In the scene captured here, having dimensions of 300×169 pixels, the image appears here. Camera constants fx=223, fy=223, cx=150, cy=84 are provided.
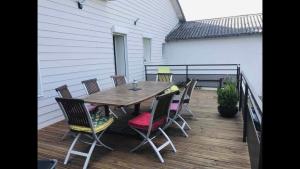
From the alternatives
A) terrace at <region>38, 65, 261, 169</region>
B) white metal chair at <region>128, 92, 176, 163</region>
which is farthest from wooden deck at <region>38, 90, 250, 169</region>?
white metal chair at <region>128, 92, 176, 163</region>

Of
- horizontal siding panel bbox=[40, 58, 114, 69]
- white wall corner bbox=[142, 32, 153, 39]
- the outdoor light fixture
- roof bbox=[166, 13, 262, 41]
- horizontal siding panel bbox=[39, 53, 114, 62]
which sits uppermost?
roof bbox=[166, 13, 262, 41]

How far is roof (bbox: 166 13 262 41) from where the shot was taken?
10.6 meters

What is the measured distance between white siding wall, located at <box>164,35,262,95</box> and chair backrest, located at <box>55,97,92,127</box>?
859 centimetres

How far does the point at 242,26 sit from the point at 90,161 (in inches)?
416

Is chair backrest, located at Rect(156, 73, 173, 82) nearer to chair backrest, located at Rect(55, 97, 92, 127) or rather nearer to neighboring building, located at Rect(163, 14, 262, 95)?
chair backrest, located at Rect(55, 97, 92, 127)

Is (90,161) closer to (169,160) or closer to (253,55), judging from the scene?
(169,160)

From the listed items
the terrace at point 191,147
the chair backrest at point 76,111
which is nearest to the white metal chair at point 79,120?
the chair backrest at point 76,111

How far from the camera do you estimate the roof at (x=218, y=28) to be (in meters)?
10.6

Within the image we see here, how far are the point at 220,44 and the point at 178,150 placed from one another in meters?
8.65

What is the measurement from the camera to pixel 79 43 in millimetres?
5430

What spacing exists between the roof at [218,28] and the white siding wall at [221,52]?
25 cm

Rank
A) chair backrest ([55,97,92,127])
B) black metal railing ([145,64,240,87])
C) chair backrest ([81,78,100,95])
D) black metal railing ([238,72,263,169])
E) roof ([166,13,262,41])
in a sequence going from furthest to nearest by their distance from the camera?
roof ([166,13,262,41]), black metal railing ([145,64,240,87]), chair backrest ([81,78,100,95]), chair backrest ([55,97,92,127]), black metal railing ([238,72,263,169])

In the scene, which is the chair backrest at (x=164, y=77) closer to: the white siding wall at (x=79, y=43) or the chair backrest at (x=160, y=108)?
the white siding wall at (x=79, y=43)
